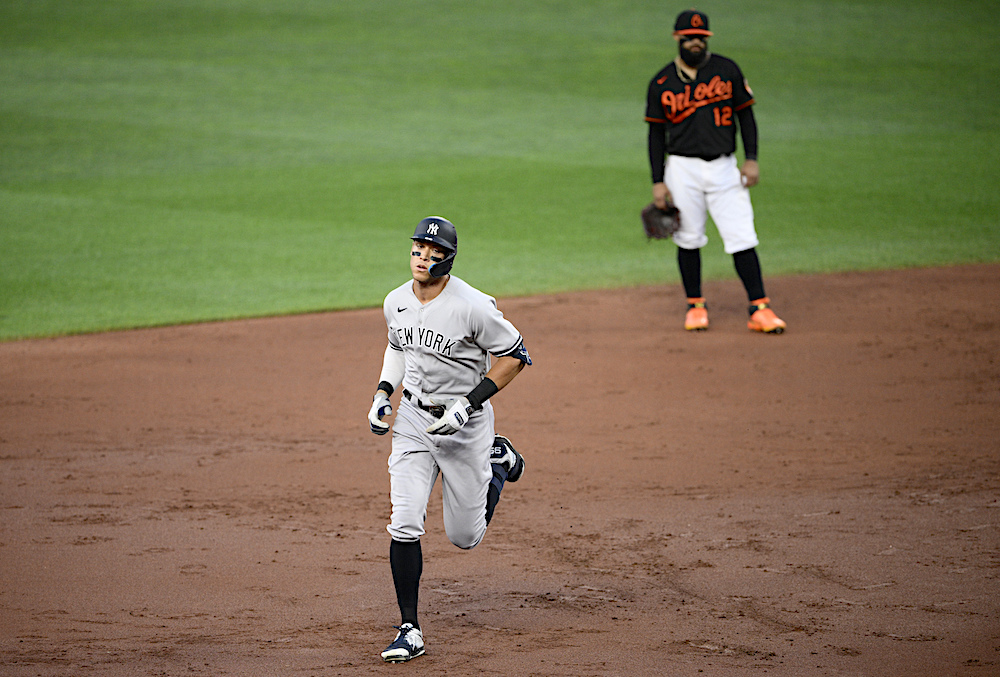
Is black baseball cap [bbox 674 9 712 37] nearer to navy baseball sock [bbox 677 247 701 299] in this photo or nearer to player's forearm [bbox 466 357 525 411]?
navy baseball sock [bbox 677 247 701 299]

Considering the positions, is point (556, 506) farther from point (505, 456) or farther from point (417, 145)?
point (417, 145)

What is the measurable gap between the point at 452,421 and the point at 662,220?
5462 mm

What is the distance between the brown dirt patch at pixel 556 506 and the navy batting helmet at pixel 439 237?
1514 mm

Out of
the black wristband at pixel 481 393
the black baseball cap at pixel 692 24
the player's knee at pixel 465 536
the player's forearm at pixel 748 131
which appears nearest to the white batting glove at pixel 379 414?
the black wristband at pixel 481 393

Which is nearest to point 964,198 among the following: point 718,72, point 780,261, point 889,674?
point 780,261

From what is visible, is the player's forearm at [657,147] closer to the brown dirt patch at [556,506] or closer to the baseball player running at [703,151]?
the baseball player running at [703,151]

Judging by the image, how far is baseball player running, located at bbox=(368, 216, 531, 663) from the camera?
486cm

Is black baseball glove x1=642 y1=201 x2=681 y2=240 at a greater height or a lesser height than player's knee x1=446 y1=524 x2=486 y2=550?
greater

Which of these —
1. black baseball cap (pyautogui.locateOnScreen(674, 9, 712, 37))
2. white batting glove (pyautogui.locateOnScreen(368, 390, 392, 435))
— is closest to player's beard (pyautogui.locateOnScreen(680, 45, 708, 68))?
black baseball cap (pyautogui.locateOnScreen(674, 9, 712, 37))

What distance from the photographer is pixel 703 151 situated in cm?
966

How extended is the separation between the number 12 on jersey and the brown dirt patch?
1.75 m

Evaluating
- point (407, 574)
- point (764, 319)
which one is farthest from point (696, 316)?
point (407, 574)

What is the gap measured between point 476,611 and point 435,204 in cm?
1094

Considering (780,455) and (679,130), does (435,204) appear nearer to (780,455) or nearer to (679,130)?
(679,130)
